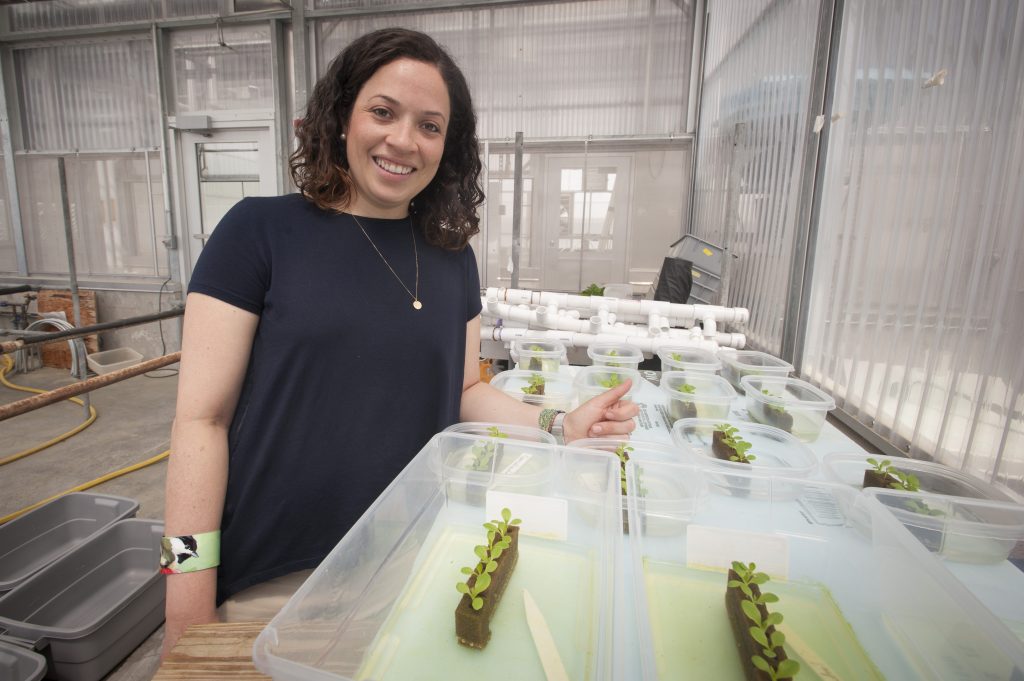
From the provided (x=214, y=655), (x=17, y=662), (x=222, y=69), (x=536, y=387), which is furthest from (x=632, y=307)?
(x=222, y=69)

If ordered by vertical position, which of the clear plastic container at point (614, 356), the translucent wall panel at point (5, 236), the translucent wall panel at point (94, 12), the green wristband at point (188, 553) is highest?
the translucent wall panel at point (94, 12)

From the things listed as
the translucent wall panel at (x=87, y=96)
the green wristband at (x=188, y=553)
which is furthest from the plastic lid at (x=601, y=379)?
the translucent wall panel at (x=87, y=96)

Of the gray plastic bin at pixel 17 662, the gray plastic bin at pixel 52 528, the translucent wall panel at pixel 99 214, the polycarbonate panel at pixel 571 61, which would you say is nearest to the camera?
the gray plastic bin at pixel 17 662

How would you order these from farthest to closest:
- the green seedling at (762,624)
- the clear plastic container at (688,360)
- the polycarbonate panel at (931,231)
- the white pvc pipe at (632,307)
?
1. the white pvc pipe at (632,307)
2. the clear plastic container at (688,360)
3. the polycarbonate panel at (931,231)
4. the green seedling at (762,624)

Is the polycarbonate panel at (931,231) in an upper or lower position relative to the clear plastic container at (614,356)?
upper

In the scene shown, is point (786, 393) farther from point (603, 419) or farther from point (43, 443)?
point (43, 443)

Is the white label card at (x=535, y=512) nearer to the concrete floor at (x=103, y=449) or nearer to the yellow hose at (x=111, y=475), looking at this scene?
the concrete floor at (x=103, y=449)

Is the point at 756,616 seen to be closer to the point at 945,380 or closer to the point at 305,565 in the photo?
the point at 305,565

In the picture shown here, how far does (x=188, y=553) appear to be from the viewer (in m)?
0.78

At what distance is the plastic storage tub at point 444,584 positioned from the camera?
56 cm

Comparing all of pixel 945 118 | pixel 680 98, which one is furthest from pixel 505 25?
pixel 945 118

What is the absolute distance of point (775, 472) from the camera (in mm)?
962

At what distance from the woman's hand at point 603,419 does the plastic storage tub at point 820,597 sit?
0.50 ft

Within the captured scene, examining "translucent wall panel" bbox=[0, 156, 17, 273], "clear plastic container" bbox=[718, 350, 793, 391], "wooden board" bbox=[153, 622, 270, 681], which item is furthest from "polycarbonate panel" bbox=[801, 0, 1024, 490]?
"translucent wall panel" bbox=[0, 156, 17, 273]
